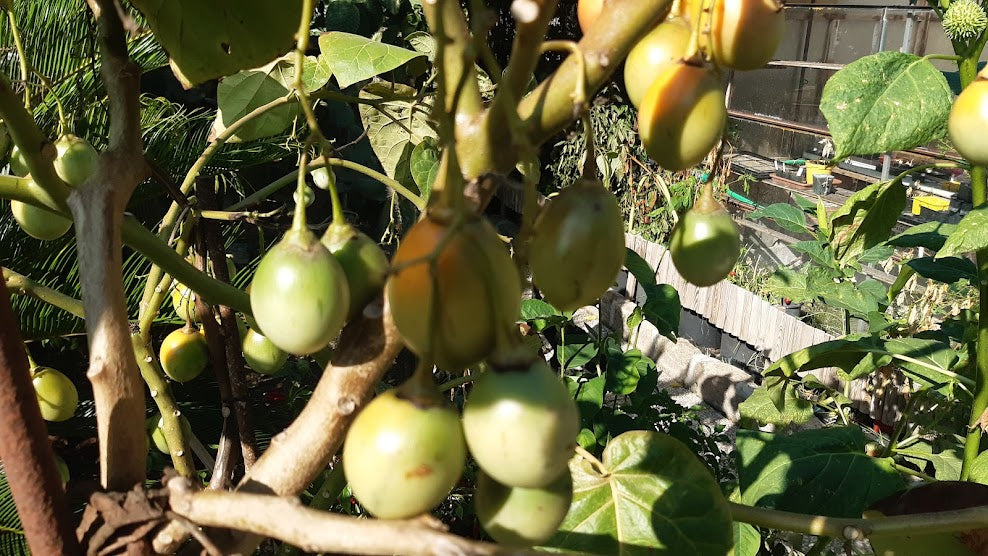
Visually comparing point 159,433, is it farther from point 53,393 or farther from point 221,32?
point 221,32

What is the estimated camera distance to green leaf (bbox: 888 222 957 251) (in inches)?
44.6

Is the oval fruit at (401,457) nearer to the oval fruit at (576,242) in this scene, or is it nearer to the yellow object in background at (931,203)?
the oval fruit at (576,242)

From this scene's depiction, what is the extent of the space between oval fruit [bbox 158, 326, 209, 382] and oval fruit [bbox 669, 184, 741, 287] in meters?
0.67

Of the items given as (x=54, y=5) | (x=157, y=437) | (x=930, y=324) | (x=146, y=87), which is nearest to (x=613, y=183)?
(x=930, y=324)

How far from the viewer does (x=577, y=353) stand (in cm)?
191

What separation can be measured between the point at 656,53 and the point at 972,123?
0.33 m

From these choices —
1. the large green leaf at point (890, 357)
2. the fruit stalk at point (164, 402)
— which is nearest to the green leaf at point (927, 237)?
the large green leaf at point (890, 357)

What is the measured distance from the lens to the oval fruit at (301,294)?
41 cm

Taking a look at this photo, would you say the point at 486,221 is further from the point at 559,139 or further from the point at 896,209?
the point at 559,139

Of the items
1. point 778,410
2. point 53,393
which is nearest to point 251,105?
point 53,393

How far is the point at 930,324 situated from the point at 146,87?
2.75 meters

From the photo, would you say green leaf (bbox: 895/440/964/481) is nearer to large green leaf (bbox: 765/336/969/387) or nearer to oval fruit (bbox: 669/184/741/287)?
large green leaf (bbox: 765/336/969/387)

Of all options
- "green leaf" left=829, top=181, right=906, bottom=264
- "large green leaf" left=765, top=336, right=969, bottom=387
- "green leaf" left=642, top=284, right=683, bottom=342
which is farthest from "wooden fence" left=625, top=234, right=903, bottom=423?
"green leaf" left=829, top=181, right=906, bottom=264

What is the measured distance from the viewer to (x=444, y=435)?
1.12ft
